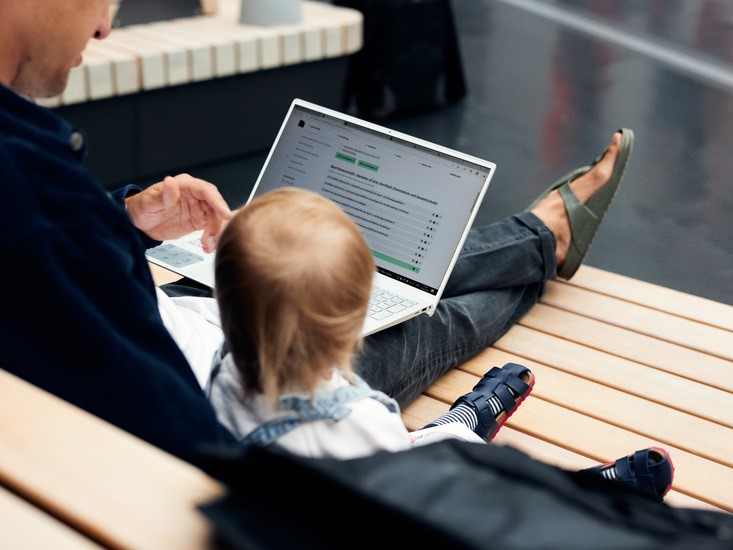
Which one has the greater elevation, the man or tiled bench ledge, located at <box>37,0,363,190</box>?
the man

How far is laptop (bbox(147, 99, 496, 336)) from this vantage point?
6.17 ft

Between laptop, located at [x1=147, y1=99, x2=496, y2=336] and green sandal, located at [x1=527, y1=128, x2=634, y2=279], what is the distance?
1.54 ft

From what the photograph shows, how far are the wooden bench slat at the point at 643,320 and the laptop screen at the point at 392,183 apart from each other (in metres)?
0.47

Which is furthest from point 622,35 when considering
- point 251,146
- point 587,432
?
point 587,432

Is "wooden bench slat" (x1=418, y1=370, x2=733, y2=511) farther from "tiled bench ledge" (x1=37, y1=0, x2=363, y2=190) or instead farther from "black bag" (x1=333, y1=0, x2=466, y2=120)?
"black bag" (x1=333, y1=0, x2=466, y2=120)

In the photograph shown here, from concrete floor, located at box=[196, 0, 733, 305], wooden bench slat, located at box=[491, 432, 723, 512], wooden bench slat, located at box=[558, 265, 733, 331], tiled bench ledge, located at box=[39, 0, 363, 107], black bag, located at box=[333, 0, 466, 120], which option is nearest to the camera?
wooden bench slat, located at box=[491, 432, 723, 512]

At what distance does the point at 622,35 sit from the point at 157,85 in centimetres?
352

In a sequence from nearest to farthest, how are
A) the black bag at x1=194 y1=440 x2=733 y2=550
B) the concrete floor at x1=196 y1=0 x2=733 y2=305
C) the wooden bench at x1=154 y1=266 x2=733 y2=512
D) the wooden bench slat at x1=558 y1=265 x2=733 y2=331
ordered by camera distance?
the black bag at x1=194 y1=440 x2=733 y2=550, the wooden bench at x1=154 y1=266 x2=733 y2=512, the wooden bench slat at x1=558 y1=265 x2=733 y2=331, the concrete floor at x1=196 y1=0 x2=733 y2=305

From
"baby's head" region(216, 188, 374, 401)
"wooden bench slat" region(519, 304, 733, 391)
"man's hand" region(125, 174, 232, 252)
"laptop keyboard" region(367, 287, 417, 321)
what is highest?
"baby's head" region(216, 188, 374, 401)

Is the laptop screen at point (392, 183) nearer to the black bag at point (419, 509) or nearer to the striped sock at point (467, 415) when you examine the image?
the striped sock at point (467, 415)

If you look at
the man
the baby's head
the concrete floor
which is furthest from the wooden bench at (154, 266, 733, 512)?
the concrete floor

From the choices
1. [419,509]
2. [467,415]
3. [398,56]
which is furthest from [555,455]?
[398,56]

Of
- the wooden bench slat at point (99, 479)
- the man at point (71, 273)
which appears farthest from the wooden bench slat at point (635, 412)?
the wooden bench slat at point (99, 479)

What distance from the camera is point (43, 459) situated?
0.88m
